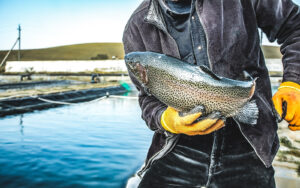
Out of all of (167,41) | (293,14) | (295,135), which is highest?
(293,14)

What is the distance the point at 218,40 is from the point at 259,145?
680mm

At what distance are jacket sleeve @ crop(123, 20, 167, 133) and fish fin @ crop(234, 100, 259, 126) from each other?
51 cm

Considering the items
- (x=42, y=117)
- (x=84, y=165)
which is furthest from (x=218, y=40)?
(x=42, y=117)

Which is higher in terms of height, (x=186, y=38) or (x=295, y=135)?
(x=186, y=38)

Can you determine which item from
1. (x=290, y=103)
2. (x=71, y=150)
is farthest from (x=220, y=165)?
(x=71, y=150)

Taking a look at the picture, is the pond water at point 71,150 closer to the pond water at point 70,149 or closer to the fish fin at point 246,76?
the pond water at point 70,149

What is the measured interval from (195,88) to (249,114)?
0.36 meters

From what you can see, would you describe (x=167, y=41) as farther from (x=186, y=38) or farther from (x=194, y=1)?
(x=194, y=1)

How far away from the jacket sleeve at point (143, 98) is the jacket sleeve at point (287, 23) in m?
0.81

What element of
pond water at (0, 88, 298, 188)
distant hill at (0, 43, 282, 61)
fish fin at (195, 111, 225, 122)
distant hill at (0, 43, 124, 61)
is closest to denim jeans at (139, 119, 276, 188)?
fish fin at (195, 111, 225, 122)

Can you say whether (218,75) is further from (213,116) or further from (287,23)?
(287,23)

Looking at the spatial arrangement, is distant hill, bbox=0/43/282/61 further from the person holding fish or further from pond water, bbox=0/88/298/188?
the person holding fish

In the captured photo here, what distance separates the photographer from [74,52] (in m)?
90.9

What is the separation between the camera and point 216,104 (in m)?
1.49
